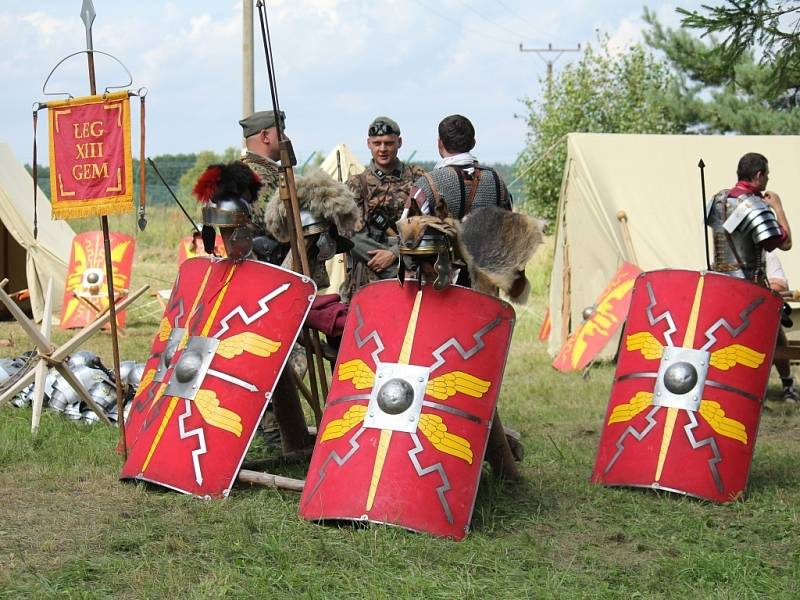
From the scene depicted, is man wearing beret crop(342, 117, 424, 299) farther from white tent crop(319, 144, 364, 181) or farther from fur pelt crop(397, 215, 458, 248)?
white tent crop(319, 144, 364, 181)

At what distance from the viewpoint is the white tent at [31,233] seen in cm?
1113

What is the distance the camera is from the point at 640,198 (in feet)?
28.8

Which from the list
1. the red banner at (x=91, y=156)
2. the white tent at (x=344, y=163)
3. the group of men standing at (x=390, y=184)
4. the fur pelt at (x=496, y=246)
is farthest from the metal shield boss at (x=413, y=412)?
the white tent at (x=344, y=163)

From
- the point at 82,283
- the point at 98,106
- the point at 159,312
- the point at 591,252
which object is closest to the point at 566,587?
the point at 98,106

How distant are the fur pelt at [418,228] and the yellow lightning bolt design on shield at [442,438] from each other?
57 centimetres

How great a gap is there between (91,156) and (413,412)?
1.92m

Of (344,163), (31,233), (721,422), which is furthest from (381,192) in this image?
(31,233)

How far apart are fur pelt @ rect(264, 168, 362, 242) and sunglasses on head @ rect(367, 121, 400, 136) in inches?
48.2

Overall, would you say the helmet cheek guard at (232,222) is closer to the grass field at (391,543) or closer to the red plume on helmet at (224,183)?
the red plume on helmet at (224,183)

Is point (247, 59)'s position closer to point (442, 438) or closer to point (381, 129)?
point (381, 129)

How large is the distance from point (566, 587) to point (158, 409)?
5.47 feet

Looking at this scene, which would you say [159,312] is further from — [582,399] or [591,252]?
[582,399]

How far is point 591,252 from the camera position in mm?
8828

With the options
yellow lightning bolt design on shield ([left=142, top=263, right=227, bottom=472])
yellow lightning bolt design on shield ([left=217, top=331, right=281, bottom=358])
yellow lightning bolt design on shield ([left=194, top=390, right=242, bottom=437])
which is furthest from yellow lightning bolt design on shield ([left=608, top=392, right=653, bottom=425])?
yellow lightning bolt design on shield ([left=142, top=263, right=227, bottom=472])
